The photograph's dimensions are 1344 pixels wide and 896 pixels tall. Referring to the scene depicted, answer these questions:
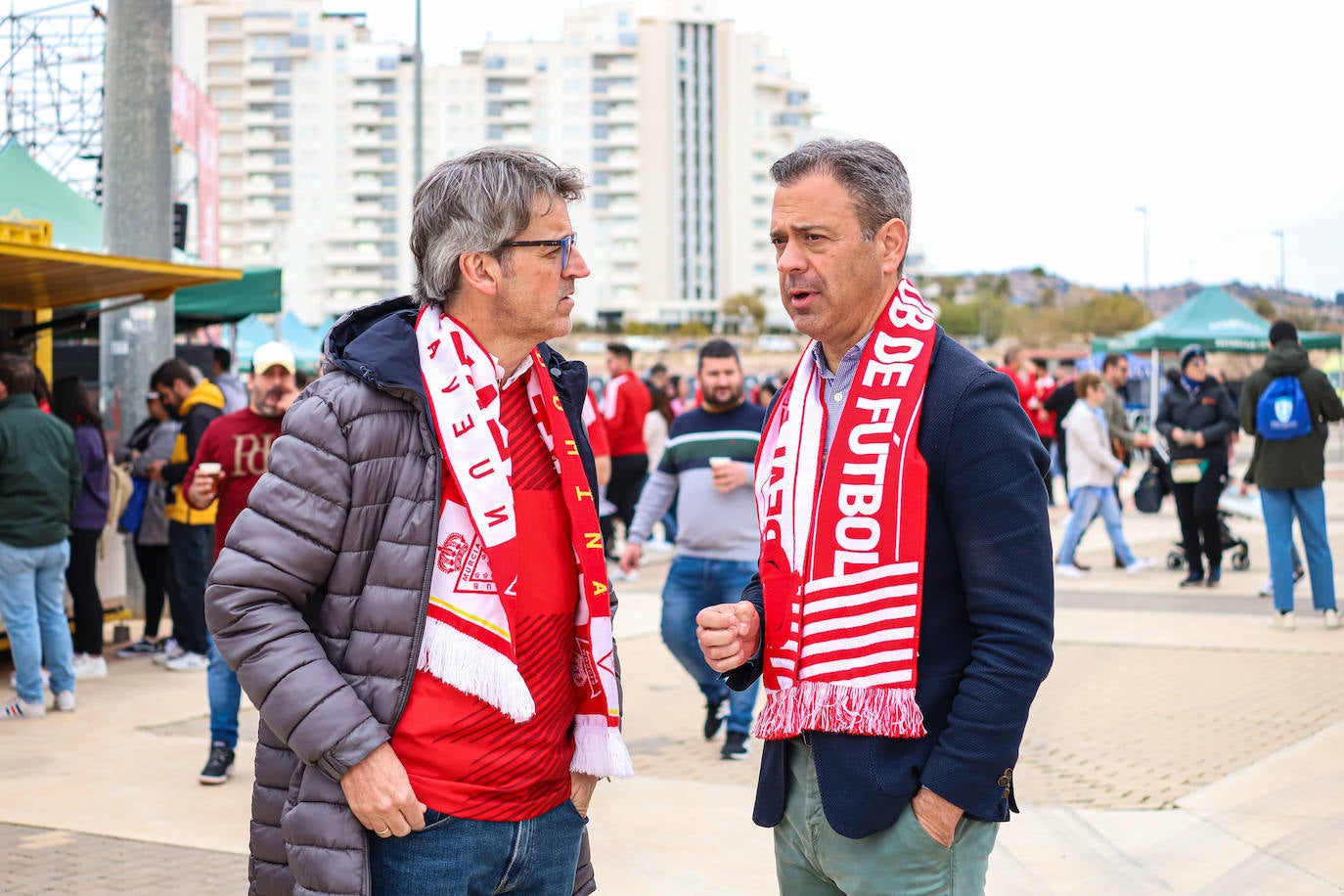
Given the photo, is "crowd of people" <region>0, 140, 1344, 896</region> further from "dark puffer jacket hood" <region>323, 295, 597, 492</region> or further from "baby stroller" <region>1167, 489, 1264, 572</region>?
"baby stroller" <region>1167, 489, 1264, 572</region>

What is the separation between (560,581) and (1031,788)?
4228mm

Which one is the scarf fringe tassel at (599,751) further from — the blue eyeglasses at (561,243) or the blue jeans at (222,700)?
the blue jeans at (222,700)

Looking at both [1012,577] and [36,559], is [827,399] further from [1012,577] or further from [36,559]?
[36,559]

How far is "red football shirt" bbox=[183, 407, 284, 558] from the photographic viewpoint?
646cm

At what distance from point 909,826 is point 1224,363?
2126 inches

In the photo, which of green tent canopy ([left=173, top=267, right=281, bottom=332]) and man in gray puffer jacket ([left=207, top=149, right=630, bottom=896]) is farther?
green tent canopy ([left=173, top=267, right=281, bottom=332])

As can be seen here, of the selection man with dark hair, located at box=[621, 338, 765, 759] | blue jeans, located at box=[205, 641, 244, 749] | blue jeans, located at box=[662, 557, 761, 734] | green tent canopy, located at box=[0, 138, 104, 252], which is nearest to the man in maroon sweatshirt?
blue jeans, located at box=[205, 641, 244, 749]

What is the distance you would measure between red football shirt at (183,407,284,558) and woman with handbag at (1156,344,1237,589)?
8.60 metres

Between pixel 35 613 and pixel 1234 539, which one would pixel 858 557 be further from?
pixel 1234 539

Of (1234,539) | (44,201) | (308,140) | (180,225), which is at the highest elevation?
(308,140)

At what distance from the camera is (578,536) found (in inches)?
105

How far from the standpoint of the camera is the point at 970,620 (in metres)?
2.44

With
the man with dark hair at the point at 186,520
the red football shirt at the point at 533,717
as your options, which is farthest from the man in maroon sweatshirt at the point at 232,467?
the red football shirt at the point at 533,717

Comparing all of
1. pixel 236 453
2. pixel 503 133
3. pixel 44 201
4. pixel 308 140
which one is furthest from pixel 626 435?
pixel 308 140
